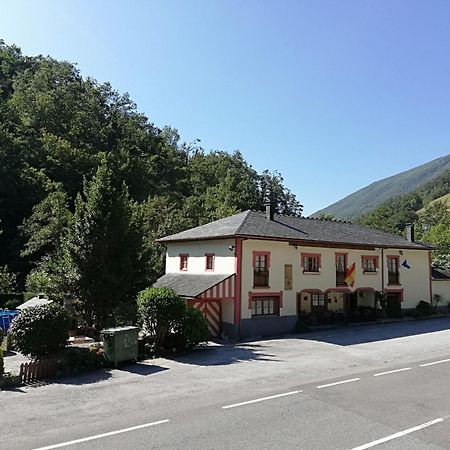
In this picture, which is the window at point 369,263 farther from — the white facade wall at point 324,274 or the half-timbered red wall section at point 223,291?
the half-timbered red wall section at point 223,291

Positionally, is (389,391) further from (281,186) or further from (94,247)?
(281,186)

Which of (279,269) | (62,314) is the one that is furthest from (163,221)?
(62,314)

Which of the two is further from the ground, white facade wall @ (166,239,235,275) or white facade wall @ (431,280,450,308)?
white facade wall @ (166,239,235,275)

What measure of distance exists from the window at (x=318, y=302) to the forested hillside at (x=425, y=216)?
12326mm

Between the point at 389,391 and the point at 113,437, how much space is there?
23.4 feet

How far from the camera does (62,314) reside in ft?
48.7

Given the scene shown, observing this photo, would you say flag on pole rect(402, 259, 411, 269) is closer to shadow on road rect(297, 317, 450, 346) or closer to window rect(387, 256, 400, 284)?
window rect(387, 256, 400, 284)

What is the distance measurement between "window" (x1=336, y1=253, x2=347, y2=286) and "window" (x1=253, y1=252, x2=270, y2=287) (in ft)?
17.6

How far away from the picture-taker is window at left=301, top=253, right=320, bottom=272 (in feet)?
80.7

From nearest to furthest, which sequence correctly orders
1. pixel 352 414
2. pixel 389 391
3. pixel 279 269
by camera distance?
pixel 352 414 < pixel 389 391 < pixel 279 269

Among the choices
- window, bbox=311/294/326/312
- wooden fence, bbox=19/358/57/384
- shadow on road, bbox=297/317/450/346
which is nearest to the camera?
wooden fence, bbox=19/358/57/384

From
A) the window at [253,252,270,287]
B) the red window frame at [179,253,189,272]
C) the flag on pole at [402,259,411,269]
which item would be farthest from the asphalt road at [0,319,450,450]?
the flag on pole at [402,259,411,269]

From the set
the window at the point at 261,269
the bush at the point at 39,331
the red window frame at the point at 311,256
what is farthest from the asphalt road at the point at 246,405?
the red window frame at the point at 311,256

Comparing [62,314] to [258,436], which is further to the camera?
[62,314]
